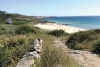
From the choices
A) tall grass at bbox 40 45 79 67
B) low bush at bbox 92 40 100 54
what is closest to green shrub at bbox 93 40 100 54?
low bush at bbox 92 40 100 54

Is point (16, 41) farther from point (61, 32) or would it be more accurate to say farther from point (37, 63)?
point (61, 32)

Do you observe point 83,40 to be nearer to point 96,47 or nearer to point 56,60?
point 96,47

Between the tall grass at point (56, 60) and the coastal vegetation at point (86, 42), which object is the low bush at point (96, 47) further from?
the tall grass at point (56, 60)

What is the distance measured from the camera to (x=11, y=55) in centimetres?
834

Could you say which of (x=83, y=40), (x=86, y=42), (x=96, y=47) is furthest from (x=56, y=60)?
(x=83, y=40)

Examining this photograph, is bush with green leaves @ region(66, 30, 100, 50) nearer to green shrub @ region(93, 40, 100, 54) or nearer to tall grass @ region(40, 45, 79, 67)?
green shrub @ region(93, 40, 100, 54)

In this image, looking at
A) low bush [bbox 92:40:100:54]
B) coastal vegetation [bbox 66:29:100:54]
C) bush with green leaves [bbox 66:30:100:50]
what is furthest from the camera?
bush with green leaves [bbox 66:30:100:50]

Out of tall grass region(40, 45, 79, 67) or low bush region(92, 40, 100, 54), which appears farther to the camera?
low bush region(92, 40, 100, 54)

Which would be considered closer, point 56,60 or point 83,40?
point 56,60

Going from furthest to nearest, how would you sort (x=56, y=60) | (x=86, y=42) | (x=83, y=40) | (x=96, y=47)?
(x=83, y=40)
(x=86, y=42)
(x=96, y=47)
(x=56, y=60)

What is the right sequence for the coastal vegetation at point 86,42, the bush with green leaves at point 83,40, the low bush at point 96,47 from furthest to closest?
1. the bush with green leaves at point 83,40
2. the coastal vegetation at point 86,42
3. the low bush at point 96,47

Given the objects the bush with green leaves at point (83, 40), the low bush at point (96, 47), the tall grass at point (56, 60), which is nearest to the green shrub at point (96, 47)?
the low bush at point (96, 47)

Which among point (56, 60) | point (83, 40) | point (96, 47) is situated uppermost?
point (56, 60)

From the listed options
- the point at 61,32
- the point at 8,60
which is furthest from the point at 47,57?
the point at 61,32
